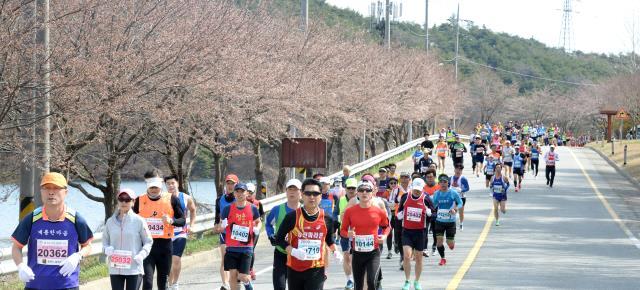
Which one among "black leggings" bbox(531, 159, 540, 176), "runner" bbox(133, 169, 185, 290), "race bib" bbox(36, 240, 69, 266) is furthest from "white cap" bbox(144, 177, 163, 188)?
"black leggings" bbox(531, 159, 540, 176)

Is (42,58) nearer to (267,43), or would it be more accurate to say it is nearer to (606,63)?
(267,43)

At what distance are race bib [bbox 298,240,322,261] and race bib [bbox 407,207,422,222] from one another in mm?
5136

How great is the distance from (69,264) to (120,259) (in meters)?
2.13

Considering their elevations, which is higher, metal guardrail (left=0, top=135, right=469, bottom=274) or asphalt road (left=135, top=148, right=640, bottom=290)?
metal guardrail (left=0, top=135, right=469, bottom=274)

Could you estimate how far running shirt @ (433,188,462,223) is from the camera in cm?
1806

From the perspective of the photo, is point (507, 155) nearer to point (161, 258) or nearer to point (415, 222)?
point (415, 222)

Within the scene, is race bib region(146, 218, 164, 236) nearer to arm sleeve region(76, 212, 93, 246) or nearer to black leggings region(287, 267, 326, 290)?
black leggings region(287, 267, 326, 290)

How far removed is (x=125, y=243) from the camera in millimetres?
10844

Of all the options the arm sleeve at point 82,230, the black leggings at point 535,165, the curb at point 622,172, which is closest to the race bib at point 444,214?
the arm sleeve at point 82,230

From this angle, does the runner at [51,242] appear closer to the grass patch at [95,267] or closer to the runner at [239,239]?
the runner at [239,239]

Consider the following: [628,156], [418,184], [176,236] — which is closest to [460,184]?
[418,184]

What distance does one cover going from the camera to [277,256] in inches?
447

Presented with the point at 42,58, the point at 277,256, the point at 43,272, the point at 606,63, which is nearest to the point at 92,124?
the point at 42,58

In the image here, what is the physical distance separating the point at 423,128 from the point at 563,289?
66.7 metres
